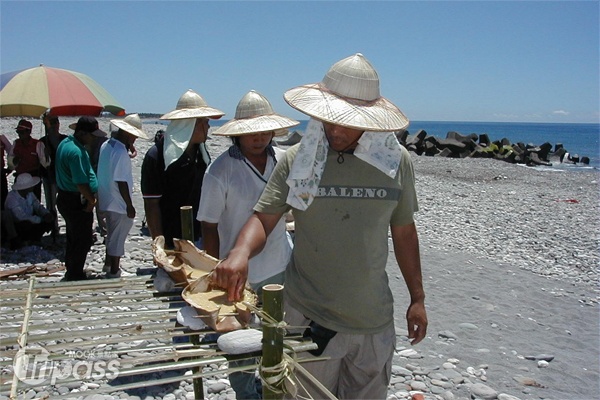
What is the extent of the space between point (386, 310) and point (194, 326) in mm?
1102

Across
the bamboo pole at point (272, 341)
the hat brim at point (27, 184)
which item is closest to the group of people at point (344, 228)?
the bamboo pole at point (272, 341)

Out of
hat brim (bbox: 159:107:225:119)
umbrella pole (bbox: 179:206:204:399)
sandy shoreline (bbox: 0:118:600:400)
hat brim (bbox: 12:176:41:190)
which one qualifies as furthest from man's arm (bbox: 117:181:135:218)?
umbrella pole (bbox: 179:206:204:399)

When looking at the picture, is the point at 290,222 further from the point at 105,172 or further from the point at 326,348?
the point at 105,172

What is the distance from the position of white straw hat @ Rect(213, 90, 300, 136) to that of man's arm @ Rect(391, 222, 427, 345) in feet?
3.69

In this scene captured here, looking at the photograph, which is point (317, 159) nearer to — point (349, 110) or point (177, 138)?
point (349, 110)

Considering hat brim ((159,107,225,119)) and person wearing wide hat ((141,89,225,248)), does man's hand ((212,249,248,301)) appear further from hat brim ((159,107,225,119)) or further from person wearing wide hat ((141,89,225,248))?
hat brim ((159,107,225,119))

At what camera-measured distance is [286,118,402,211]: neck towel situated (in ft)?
8.64

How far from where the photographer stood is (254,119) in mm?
3609

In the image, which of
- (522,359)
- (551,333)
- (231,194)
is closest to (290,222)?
(231,194)

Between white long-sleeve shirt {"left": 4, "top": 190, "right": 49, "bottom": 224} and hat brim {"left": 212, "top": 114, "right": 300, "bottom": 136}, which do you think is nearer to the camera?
hat brim {"left": 212, "top": 114, "right": 300, "bottom": 136}

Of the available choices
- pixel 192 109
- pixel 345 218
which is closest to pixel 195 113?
pixel 192 109

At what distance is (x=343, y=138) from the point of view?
2.67 m

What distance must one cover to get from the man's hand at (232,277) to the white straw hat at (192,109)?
206 cm

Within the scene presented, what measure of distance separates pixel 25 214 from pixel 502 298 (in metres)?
7.03
